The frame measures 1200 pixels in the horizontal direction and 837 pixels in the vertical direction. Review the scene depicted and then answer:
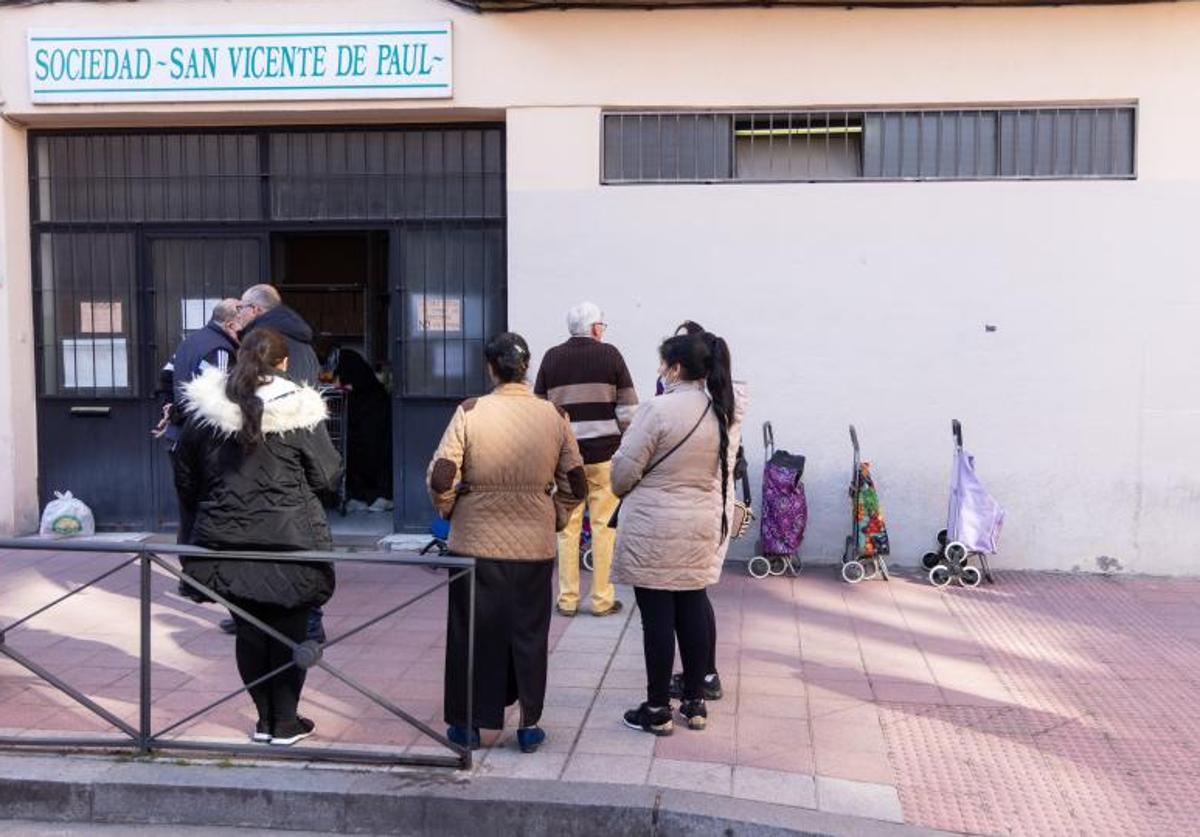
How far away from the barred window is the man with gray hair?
207 centimetres

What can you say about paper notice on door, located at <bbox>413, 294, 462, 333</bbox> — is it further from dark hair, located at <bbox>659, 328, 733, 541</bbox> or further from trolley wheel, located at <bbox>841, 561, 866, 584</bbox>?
dark hair, located at <bbox>659, 328, 733, 541</bbox>

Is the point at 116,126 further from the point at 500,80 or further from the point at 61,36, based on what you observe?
the point at 500,80

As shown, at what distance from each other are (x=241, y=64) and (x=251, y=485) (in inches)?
193

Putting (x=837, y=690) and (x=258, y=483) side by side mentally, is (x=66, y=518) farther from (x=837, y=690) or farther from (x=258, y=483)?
(x=837, y=690)

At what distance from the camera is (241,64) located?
8.36 m

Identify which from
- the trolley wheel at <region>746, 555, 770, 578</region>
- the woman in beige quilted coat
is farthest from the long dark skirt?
the trolley wheel at <region>746, 555, 770, 578</region>

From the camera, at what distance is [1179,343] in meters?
7.86

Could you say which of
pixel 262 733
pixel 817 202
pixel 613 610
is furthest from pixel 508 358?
pixel 817 202

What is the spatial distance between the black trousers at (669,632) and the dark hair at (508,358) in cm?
109

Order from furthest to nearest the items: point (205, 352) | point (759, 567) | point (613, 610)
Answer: point (759, 567), point (613, 610), point (205, 352)

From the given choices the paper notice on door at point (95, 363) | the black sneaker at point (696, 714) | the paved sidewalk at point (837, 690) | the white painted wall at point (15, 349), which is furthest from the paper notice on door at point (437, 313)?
the black sneaker at point (696, 714)

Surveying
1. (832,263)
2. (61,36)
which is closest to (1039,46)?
(832,263)

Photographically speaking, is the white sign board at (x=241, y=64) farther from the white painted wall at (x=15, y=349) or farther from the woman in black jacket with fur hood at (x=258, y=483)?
the woman in black jacket with fur hood at (x=258, y=483)

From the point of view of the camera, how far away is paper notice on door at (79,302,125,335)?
924 cm
